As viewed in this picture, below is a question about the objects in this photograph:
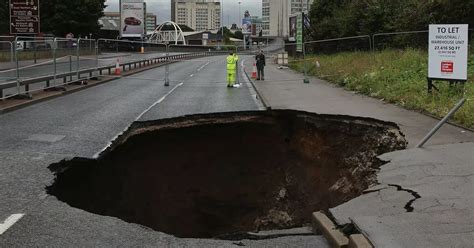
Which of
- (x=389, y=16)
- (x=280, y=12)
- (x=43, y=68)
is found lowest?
(x=43, y=68)

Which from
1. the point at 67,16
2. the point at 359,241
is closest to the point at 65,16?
the point at 67,16

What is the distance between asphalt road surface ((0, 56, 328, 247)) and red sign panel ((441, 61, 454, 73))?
16.3 ft

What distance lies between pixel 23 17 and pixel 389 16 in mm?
26085

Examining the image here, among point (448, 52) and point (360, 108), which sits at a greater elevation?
point (448, 52)

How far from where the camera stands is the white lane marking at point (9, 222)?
5277mm

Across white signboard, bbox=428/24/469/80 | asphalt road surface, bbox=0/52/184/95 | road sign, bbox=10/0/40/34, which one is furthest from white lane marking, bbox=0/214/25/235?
road sign, bbox=10/0/40/34

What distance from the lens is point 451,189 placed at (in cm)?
634

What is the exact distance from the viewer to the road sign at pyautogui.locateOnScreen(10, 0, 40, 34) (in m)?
39.6

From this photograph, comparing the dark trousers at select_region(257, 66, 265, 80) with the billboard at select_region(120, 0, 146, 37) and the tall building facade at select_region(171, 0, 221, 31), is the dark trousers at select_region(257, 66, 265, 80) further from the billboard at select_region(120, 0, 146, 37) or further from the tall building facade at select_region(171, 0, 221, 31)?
the tall building facade at select_region(171, 0, 221, 31)

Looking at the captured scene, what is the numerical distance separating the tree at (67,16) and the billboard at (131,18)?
3911 mm

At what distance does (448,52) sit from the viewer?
38.3 feet

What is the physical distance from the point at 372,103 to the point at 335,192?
5586mm

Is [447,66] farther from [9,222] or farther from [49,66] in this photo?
[49,66]

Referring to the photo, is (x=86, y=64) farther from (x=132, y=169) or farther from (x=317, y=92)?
(x=132, y=169)
